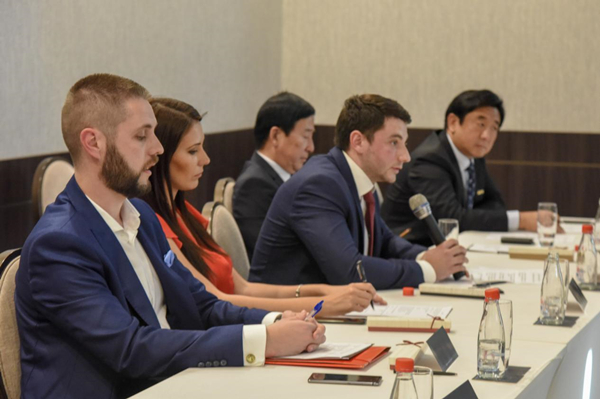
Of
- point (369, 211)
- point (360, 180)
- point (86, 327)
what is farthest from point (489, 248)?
point (86, 327)

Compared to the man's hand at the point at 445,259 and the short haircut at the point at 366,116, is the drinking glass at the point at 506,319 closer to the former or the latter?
the man's hand at the point at 445,259

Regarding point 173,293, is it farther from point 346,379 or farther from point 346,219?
point 346,219

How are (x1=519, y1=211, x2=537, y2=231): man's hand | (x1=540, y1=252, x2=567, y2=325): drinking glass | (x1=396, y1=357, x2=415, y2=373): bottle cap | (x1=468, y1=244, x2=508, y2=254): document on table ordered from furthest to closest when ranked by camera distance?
(x1=519, y1=211, x2=537, y2=231): man's hand
(x1=468, y1=244, x2=508, y2=254): document on table
(x1=540, y1=252, x2=567, y2=325): drinking glass
(x1=396, y1=357, x2=415, y2=373): bottle cap

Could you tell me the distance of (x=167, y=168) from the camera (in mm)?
2732

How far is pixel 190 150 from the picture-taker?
279cm

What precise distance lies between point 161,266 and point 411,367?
105 centimetres

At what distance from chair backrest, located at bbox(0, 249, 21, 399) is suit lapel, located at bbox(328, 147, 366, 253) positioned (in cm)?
158

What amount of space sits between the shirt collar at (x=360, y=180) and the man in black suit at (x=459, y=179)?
4.63ft

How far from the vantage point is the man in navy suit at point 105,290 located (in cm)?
193

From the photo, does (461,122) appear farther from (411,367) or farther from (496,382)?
(411,367)

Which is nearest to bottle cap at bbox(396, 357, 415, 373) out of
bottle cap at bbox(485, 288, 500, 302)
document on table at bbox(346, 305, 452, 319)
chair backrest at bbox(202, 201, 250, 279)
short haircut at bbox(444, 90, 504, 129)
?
bottle cap at bbox(485, 288, 500, 302)

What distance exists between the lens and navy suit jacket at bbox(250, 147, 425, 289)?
122 inches

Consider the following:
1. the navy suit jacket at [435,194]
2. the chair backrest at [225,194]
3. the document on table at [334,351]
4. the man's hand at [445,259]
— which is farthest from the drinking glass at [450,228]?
the document on table at [334,351]

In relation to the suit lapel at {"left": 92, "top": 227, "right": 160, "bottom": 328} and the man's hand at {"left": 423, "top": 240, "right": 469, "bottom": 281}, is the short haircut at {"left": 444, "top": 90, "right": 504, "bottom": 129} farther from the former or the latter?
the suit lapel at {"left": 92, "top": 227, "right": 160, "bottom": 328}
